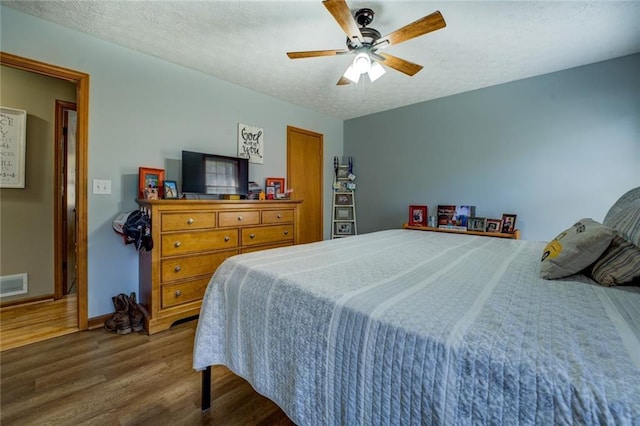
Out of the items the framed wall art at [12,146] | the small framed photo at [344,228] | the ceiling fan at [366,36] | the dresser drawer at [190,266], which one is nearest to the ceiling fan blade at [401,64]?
the ceiling fan at [366,36]

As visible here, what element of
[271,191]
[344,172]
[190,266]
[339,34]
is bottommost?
[190,266]

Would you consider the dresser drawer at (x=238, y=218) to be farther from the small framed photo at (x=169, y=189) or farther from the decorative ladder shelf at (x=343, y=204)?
the decorative ladder shelf at (x=343, y=204)

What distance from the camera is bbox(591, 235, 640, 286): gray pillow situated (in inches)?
38.7

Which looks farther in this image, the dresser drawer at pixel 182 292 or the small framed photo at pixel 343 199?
the small framed photo at pixel 343 199

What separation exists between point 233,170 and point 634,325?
3011 mm

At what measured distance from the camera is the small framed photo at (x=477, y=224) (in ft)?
10.4

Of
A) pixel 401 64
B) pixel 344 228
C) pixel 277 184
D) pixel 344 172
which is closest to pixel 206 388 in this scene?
pixel 401 64

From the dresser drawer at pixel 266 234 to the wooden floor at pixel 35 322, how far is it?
5.03 feet

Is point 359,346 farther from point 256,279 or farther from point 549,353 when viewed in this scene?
point 256,279

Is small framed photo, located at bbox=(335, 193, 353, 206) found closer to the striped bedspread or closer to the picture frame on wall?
the picture frame on wall

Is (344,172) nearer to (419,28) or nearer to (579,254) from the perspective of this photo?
(419,28)

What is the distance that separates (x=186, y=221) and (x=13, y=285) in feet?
6.49

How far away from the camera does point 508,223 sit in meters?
3.04

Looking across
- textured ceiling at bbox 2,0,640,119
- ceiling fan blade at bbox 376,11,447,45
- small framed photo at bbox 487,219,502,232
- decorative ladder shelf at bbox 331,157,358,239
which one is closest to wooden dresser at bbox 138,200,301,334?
textured ceiling at bbox 2,0,640,119
